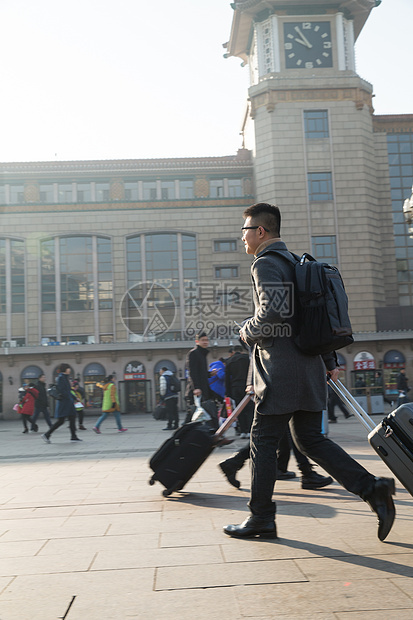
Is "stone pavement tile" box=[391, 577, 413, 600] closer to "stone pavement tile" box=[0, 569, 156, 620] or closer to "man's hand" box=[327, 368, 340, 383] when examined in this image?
"stone pavement tile" box=[0, 569, 156, 620]

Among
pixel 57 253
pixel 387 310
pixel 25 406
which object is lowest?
pixel 25 406

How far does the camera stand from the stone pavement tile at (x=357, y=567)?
109 inches

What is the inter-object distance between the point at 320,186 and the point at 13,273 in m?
20.9

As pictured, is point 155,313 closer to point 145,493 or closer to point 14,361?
point 14,361

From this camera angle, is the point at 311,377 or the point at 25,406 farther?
the point at 25,406

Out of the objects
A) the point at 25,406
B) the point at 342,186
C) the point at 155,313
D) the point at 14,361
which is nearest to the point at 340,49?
the point at 342,186

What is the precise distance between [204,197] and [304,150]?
284 inches

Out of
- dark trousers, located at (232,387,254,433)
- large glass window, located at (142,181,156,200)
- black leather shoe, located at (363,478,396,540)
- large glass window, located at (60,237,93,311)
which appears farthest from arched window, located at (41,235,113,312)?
black leather shoe, located at (363,478,396,540)

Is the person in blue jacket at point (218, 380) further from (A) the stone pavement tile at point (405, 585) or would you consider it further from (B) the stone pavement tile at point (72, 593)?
(A) the stone pavement tile at point (405, 585)

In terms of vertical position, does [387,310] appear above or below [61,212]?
below

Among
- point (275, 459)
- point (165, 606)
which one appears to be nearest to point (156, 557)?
point (165, 606)

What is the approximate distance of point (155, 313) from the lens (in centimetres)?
3728

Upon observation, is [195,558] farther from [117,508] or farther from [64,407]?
[64,407]

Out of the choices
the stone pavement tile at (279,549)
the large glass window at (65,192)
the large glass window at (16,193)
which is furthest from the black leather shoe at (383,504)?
the large glass window at (16,193)
